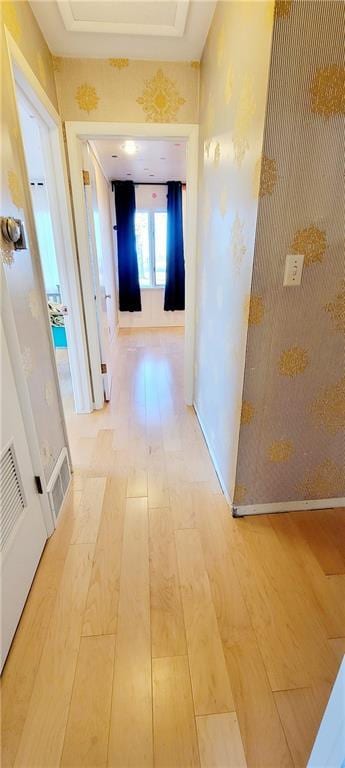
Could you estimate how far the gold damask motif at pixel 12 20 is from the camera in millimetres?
1248

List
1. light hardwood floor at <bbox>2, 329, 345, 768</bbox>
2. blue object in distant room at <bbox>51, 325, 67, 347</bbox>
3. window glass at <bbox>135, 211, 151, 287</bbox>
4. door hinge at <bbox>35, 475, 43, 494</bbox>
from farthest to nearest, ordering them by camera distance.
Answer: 1. window glass at <bbox>135, 211, 151, 287</bbox>
2. blue object in distant room at <bbox>51, 325, 67, 347</bbox>
3. door hinge at <bbox>35, 475, 43, 494</bbox>
4. light hardwood floor at <bbox>2, 329, 345, 768</bbox>

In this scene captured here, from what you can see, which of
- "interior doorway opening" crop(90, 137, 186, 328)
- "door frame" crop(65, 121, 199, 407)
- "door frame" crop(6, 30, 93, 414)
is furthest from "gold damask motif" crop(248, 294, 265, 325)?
"interior doorway opening" crop(90, 137, 186, 328)

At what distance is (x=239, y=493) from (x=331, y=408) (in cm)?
60

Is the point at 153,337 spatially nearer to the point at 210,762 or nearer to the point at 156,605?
the point at 156,605

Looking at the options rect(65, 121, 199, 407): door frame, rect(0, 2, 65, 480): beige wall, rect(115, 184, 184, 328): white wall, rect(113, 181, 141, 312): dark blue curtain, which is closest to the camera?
rect(0, 2, 65, 480): beige wall

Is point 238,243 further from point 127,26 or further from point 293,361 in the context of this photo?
point 127,26

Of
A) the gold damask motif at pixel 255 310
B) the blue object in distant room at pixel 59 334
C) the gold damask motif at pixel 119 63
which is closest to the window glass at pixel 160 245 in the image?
the blue object in distant room at pixel 59 334

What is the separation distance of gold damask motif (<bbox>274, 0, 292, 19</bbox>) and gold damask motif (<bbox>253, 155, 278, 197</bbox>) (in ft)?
1.15

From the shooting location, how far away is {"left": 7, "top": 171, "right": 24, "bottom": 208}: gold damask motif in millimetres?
1232

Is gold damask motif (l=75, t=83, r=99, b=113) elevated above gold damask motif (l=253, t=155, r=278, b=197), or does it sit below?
above

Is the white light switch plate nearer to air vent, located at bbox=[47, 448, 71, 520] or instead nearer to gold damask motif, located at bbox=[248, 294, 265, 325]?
gold damask motif, located at bbox=[248, 294, 265, 325]

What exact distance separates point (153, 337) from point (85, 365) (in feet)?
8.21

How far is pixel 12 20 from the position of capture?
4.32ft

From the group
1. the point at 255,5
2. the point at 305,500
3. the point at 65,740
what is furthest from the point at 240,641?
the point at 255,5
